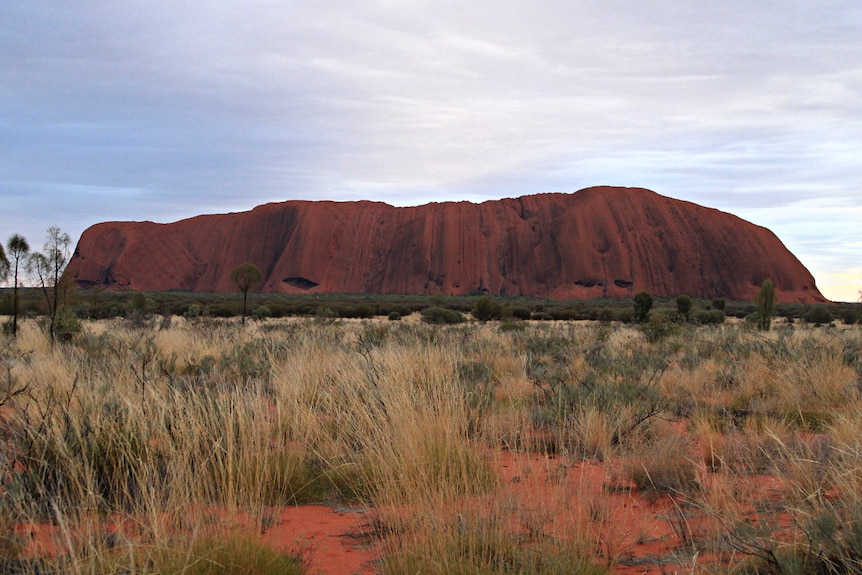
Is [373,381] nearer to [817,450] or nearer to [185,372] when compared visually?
[817,450]

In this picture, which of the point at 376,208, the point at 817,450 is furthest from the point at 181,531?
the point at 376,208

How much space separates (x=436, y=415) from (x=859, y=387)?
5.65 metres

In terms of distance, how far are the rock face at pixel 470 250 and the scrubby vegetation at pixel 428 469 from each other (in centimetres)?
7653

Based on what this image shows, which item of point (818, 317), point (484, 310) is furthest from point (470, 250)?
point (818, 317)

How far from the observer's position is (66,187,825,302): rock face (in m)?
83.8

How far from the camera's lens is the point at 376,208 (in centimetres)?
9906

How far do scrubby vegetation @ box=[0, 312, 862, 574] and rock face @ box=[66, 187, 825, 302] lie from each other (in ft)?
251

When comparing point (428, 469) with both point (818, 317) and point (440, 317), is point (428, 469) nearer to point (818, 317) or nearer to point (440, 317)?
point (440, 317)

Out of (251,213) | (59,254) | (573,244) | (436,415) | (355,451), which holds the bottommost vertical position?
(355,451)

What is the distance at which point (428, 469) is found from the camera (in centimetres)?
398

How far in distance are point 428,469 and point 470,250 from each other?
283 feet

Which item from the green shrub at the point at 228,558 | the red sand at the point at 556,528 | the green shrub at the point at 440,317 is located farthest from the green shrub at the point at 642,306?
the green shrub at the point at 228,558

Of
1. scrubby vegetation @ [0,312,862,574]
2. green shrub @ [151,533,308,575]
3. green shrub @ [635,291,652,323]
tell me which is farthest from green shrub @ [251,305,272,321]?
green shrub @ [151,533,308,575]

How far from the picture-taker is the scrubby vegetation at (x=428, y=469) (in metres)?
2.89
